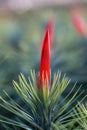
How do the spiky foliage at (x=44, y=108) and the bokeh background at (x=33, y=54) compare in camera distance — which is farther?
the bokeh background at (x=33, y=54)

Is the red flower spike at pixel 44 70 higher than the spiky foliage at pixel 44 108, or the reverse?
the red flower spike at pixel 44 70

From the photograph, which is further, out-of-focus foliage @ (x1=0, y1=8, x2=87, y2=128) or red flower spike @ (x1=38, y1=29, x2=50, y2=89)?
out-of-focus foliage @ (x1=0, y1=8, x2=87, y2=128)

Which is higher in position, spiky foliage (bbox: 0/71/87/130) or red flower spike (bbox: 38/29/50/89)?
red flower spike (bbox: 38/29/50/89)

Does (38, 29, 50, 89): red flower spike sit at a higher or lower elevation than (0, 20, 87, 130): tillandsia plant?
higher

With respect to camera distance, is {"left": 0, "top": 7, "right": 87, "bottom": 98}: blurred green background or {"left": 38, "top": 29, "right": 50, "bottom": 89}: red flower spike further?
{"left": 0, "top": 7, "right": 87, "bottom": 98}: blurred green background

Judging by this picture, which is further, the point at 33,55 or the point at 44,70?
the point at 33,55

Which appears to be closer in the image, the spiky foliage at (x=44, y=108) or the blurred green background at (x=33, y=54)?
the spiky foliage at (x=44, y=108)

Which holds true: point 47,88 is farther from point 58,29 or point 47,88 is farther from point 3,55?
point 58,29

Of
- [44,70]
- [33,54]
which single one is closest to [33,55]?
[33,54]

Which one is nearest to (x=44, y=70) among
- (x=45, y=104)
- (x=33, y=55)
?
(x=45, y=104)

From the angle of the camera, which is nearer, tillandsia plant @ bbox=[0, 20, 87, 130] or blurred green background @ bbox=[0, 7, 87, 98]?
tillandsia plant @ bbox=[0, 20, 87, 130]

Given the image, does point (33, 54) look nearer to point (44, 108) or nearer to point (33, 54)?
point (33, 54)

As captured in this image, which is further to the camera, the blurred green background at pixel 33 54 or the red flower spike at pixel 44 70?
the blurred green background at pixel 33 54

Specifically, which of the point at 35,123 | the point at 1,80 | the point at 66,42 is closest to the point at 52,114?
the point at 35,123
